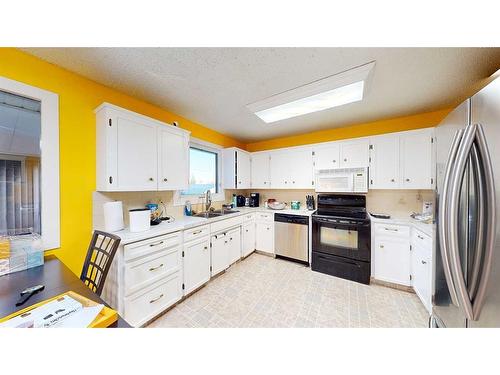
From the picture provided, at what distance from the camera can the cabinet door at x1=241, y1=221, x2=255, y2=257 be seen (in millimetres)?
2949

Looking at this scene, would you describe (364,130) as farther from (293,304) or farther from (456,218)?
(293,304)

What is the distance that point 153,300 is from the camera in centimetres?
160

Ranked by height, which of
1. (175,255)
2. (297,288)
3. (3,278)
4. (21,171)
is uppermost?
(21,171)

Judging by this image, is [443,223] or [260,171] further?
[260,171]

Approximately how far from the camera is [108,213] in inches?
62.4

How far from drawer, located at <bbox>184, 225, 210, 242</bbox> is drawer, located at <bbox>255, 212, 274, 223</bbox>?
125cm

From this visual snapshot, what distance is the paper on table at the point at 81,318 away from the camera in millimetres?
624

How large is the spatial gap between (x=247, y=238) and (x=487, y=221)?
275 centimetres

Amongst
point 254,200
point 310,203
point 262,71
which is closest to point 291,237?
point 310,203

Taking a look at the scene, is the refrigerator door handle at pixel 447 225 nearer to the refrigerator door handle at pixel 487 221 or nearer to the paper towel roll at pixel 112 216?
the refrigerator door handle at pixel 487 221

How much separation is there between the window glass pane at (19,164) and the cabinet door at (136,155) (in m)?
0.55

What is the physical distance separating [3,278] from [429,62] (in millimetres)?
3517
